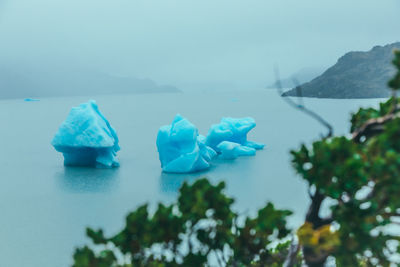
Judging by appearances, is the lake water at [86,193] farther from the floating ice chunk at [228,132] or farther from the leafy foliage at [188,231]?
the leafy foliage at [188,231]

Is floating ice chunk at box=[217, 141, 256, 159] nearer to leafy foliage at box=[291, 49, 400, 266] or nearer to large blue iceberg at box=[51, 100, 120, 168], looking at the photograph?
large blue iceberg at box=[51, 100, 120, 168]

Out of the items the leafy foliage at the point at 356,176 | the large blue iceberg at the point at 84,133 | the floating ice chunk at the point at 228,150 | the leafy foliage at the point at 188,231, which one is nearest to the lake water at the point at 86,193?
the floating ice chunk at the point at 228,150

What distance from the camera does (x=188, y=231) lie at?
7.61 feet

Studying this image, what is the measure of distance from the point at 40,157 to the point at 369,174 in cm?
1947

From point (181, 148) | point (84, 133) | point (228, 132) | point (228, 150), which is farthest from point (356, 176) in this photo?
point (228, 132)

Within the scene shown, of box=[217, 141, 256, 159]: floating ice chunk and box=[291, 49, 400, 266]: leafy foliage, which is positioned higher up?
box=[291, 49, 400, 266]: leafy foliage

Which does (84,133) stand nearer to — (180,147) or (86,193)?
(86,193)

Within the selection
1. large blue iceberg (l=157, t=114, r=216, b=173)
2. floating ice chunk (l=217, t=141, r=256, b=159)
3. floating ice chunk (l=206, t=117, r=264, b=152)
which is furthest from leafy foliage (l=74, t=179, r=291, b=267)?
floating ice chunk (l=206, t=117, r=264, b=152)

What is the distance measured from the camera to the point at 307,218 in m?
2.24

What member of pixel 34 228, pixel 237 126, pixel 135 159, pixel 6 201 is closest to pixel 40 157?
pixel 135 159

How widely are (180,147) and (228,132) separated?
390 cm

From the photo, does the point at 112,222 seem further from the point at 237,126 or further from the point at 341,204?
the point at 237,126

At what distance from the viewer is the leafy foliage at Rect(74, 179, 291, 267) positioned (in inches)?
82.1

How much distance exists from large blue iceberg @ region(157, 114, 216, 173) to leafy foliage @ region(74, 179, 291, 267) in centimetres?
1021
